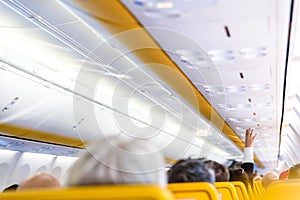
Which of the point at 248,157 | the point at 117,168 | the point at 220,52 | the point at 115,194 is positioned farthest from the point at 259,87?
the point at 115,194

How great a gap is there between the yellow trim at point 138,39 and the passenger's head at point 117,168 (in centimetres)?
196

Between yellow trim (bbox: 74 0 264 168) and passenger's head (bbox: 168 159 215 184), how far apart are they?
1.35 metres

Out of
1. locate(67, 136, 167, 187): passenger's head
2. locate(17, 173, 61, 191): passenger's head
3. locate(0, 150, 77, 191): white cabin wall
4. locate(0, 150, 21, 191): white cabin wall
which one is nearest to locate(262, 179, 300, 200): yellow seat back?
locate(17, 173, 61, 191): passenger's head

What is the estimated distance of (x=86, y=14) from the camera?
3.69 meters

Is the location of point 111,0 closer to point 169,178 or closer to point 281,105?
point 169,178

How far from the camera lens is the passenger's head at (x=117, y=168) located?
137 centimetres

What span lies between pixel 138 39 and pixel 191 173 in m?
1.94

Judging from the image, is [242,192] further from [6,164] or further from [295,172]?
[6,164]

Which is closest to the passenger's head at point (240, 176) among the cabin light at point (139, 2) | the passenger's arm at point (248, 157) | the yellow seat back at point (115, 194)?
the passenger's arm at point (248, 157)

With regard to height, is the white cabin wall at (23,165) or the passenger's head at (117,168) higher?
the white cabin wall at (23,165)

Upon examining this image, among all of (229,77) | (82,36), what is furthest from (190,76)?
(82,36)

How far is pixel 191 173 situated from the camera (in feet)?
8.55

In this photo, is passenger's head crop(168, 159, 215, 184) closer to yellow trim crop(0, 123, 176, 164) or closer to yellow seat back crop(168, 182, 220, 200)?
yellow seat back crop(168, 182, 220, 200)

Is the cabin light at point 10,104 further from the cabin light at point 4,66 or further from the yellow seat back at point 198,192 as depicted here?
the yellow seat back at point 198,192
